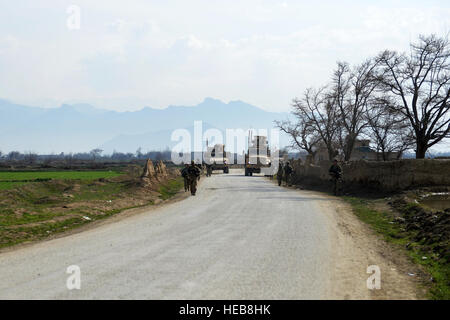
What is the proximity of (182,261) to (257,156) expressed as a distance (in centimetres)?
4938

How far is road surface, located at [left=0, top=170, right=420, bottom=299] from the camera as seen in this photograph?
6.81m

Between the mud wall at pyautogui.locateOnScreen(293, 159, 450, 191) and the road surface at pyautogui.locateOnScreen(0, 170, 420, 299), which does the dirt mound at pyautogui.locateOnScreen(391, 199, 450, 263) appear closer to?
the road surface at pyautogui.locateOnScreen(0, 170, 420, 299)

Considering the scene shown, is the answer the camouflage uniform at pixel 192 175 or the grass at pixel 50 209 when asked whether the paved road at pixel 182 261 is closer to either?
the grass at pixel 50 209

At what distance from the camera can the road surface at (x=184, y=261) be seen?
22.3 feet

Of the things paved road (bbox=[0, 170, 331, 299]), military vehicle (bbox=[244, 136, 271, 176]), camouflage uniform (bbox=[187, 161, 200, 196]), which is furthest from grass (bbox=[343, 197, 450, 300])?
military vehicle (bbox=[244, 136, 271, 176])

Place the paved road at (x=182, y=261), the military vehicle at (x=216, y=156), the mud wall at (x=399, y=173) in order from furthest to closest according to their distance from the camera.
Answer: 1. the military vehicle at (x=216, y=156)
2. the mud wall at (x=399, y=173)
3. the paved road at (x=182, y=261)

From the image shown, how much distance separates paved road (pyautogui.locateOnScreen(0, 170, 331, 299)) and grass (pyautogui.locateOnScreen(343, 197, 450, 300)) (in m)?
1.79

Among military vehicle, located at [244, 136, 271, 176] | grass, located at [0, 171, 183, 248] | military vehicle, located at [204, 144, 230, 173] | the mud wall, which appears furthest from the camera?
military vehicle, located at [204, 144, 230, 173]

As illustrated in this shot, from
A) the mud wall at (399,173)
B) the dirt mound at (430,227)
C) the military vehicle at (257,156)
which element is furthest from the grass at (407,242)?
the military vehicle at (257,156)

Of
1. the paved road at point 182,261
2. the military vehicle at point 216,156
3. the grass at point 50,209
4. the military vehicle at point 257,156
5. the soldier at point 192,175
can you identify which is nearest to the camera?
the paved road at point 182,261

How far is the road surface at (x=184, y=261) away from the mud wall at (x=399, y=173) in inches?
444

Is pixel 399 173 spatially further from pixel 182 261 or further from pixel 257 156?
pixel 257 156
